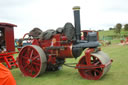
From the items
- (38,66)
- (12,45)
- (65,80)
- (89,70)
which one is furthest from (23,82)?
(12,45)

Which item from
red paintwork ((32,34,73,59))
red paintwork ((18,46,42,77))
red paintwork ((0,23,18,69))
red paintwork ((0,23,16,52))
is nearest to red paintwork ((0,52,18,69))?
red paintwork ((0,23,18,69))

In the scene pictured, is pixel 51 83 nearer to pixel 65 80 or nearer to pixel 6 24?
pixel 65 80

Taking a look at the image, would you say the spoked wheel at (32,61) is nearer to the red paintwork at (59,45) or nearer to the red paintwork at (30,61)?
the red paintwork at (30,61)

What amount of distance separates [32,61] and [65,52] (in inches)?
47.8

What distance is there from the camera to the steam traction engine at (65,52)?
15.1 ft

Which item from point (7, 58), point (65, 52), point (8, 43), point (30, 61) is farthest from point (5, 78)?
point (8, 43)

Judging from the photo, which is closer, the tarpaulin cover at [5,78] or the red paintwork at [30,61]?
the tarpaulin cover at [5,78]

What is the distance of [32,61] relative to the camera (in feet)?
17.6

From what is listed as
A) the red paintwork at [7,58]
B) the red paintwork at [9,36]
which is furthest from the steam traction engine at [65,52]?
the red paintwork at [9,36]

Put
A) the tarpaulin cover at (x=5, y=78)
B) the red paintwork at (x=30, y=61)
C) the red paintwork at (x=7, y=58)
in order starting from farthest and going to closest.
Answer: the red paintwork at (x=7, y=58)
the red paintwork at (x=30, y=61)
the tarpaulin cover at (x=5, y=78)

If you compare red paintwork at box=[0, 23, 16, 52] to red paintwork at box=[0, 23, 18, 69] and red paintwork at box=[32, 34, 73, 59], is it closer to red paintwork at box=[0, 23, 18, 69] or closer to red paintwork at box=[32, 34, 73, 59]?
red paintwork at box=[0, 23, 18, 69]

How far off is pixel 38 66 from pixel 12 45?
3.42 meters

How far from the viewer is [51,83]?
455cm

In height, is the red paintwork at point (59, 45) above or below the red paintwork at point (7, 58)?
above
